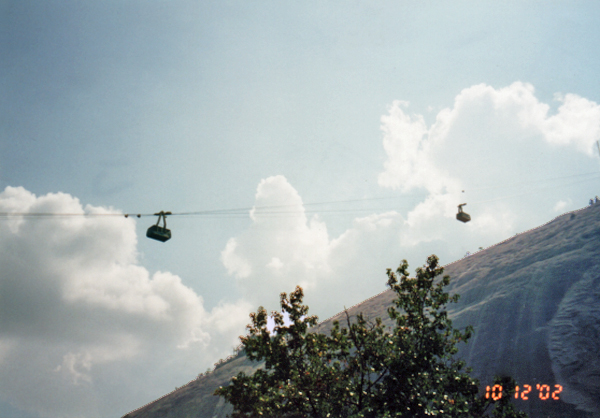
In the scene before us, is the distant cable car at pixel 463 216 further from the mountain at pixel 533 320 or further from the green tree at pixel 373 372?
the mountain at pixel 533 320

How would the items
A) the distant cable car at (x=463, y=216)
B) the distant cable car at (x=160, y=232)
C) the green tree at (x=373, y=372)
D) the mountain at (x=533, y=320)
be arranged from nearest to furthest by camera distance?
1. the green tree at (x=373, y=372)
2. the distant cable car at (x=160, y=232)
3. the distant cable car at (x=463, y=216)
4. the mountain at (x=533, y=320)

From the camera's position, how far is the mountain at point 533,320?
3912 cm

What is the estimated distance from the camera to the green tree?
10594 millimetres

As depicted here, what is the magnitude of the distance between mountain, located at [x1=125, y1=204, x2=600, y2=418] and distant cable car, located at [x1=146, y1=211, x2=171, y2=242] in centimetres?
2657

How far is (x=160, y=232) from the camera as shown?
12508 millimetres

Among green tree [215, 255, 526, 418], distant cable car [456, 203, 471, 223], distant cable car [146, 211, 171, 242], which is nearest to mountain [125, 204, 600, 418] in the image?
distant cable car [456, 203, 471, 223]

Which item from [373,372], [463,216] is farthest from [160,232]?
[463,216]

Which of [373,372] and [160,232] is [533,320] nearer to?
[373,372]

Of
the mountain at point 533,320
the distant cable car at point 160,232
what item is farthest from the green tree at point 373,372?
the mountain at point 533,320

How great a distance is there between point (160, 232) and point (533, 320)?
52.8 m

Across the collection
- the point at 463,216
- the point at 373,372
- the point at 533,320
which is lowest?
the point at 533,320

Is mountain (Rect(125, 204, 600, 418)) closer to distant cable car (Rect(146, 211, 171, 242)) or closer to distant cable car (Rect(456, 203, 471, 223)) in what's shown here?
distant cable car (Rect(456, 203, 471, 223))

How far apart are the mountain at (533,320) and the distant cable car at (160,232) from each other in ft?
87.2

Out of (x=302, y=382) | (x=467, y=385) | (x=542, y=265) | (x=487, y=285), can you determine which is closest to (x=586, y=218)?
(x=542, y=265)
